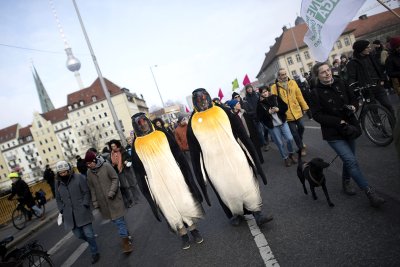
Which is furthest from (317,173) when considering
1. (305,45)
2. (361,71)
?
(305,45)

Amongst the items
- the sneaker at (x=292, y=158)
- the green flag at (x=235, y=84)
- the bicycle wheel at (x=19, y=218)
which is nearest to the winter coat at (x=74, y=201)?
the sneaker at (x=292, y=158)

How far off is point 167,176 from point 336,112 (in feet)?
8.39

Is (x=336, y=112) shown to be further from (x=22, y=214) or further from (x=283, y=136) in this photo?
(x=22, y=214)

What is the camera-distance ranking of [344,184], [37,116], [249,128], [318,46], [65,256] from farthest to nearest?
[37,116]
[249,128]
[65,256]
[318,46]
[344,184]

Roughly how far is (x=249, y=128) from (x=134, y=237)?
4359mm

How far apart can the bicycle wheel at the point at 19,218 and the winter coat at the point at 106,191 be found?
945 cm

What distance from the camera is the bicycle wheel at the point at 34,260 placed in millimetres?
5446

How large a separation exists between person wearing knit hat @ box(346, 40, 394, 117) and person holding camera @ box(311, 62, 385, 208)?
2868mm

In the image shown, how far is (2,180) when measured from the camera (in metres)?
113

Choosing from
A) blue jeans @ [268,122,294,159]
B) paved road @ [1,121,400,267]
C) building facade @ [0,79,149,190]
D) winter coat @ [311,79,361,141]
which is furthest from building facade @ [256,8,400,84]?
winter coat @ [311,79,361,141]

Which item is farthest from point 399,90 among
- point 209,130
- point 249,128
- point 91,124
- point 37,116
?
point 37,116

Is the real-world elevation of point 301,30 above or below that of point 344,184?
above

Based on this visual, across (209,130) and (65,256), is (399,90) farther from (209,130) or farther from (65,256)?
(65,256)

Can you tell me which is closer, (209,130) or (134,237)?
(209,130)
